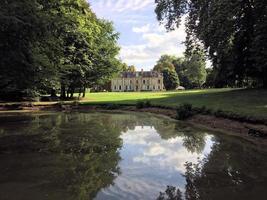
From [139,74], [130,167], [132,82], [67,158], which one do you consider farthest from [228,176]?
[139,74]

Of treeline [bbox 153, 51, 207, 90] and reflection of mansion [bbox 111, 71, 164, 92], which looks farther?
reflection of mansion [bbox 111, 71, 164, 92]

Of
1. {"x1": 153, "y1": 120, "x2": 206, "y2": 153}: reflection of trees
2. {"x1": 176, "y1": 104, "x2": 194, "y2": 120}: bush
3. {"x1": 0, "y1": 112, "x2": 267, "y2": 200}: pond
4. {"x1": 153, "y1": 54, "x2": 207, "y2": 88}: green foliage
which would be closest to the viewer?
{"x1": 0, "y1": 112, "x2": 267, "y2": 200}: pond

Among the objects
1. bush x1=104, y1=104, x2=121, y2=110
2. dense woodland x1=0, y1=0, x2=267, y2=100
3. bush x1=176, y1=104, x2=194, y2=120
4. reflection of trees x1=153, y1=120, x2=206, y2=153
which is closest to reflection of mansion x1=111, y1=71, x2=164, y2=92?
dense woodland x1=0, y1=0, x2=267, y2=100

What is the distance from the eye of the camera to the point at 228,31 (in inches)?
1179

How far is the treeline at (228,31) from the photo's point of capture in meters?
27.8

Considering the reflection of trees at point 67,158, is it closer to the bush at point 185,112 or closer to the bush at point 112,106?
the bush at point 185,112


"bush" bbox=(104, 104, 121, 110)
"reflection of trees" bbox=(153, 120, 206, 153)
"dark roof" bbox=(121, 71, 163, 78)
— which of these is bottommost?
"bush" bbox=(104, 104, 121, 110)

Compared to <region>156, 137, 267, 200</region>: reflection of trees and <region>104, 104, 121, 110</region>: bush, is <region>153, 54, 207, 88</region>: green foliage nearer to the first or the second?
<region>104, 104, 121, 110</region>: bush

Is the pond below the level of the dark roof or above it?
below

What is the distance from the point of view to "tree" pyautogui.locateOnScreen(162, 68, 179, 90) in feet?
428

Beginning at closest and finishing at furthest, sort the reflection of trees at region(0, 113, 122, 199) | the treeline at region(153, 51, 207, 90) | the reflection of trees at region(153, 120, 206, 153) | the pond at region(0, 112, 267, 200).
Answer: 1. the pond at region(0, 112, 267, 200)
2. the reflection of trees at region(0, 113, 122, 199)
3. the reflection of trees at region(153, 120, 206, 153)
4. the treeline at region(153, 51, 207, 90)

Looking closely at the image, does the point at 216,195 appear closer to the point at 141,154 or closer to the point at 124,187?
the point at 124,187

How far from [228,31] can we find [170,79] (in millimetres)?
100691

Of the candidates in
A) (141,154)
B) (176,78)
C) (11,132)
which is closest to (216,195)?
(141,154)
